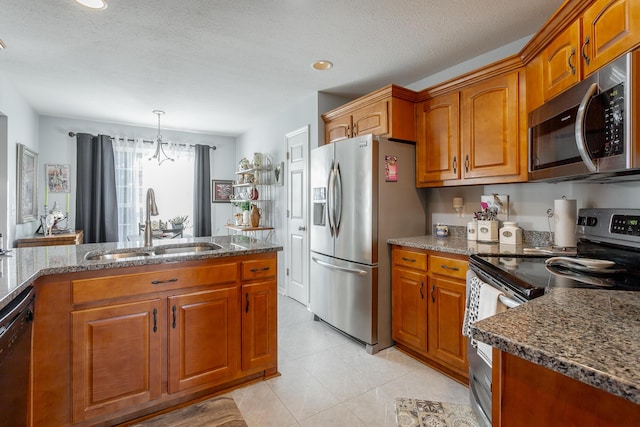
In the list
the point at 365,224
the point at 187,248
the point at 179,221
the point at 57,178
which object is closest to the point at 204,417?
the point at 187,248

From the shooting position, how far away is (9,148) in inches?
129

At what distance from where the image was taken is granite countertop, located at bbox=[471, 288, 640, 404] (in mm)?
513

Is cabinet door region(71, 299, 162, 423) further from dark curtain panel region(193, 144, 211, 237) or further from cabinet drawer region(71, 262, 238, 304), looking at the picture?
dark curtain panel region(193, 144, 211, 237)

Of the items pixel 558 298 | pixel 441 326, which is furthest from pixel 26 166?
pixel 558 298

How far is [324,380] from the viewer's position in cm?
225

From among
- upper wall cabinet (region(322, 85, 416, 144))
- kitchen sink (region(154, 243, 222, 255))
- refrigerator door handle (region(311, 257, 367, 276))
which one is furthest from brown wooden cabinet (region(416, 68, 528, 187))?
kitchen sink (region(154, 243, 222, 255))

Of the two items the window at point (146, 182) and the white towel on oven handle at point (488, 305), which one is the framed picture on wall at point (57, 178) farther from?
the white towel on oven handle at point (488, 305)

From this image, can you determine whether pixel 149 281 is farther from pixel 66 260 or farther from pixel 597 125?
pixel 597 125

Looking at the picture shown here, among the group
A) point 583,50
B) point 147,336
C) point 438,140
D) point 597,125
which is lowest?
point 147,336

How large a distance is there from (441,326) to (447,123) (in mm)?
1566

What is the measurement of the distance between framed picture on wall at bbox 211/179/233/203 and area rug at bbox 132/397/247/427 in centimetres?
434

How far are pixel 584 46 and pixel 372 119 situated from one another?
62.2 inches

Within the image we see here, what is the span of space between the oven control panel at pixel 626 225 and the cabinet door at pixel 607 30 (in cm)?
71

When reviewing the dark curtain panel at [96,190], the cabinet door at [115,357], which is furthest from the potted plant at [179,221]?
the cabinet door at [115,357]
